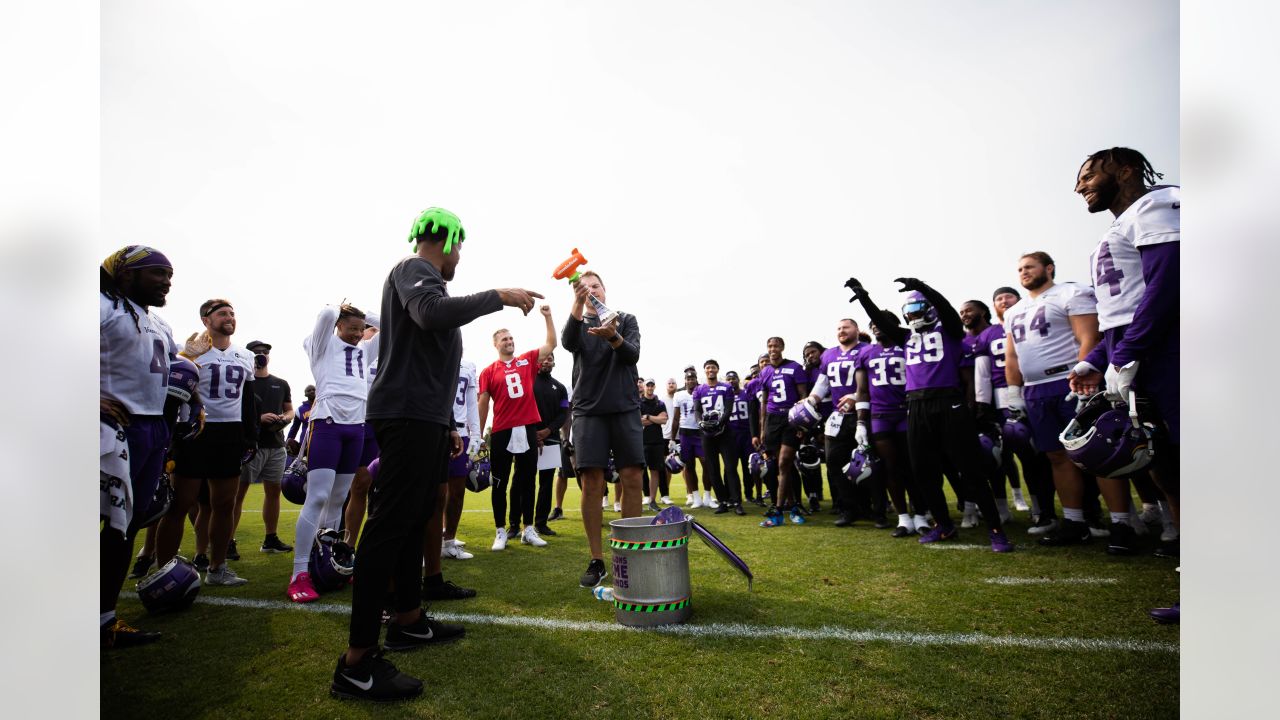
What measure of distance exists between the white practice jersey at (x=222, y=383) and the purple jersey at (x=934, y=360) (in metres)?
6.36

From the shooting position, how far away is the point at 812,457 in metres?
8.55

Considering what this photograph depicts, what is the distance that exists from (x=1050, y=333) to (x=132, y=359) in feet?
22.7

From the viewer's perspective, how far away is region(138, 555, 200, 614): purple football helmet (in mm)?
4156

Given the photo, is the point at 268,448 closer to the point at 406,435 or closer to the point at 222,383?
the point at 222,383

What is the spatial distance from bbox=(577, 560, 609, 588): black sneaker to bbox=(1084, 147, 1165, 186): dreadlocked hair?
4451 mm

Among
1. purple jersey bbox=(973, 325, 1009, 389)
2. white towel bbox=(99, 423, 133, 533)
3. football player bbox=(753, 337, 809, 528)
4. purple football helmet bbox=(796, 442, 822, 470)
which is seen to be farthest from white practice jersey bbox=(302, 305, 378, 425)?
purple jersey bbox=(973, 325, 1009, 389)

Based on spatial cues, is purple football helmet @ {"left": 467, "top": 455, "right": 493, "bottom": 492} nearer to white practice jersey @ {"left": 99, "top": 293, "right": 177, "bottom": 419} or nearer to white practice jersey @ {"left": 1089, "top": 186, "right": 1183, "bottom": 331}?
white practice jersey @ {"left": 99, "top": 293, "right": 177, "bottom": 419}

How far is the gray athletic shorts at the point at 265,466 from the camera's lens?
747 cm

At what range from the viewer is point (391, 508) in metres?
2.91

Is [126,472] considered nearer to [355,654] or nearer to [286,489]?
[355,654]

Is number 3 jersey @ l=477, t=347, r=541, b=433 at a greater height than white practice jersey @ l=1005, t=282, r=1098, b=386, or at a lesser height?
lesser

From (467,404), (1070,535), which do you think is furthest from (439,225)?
(1070,535)
